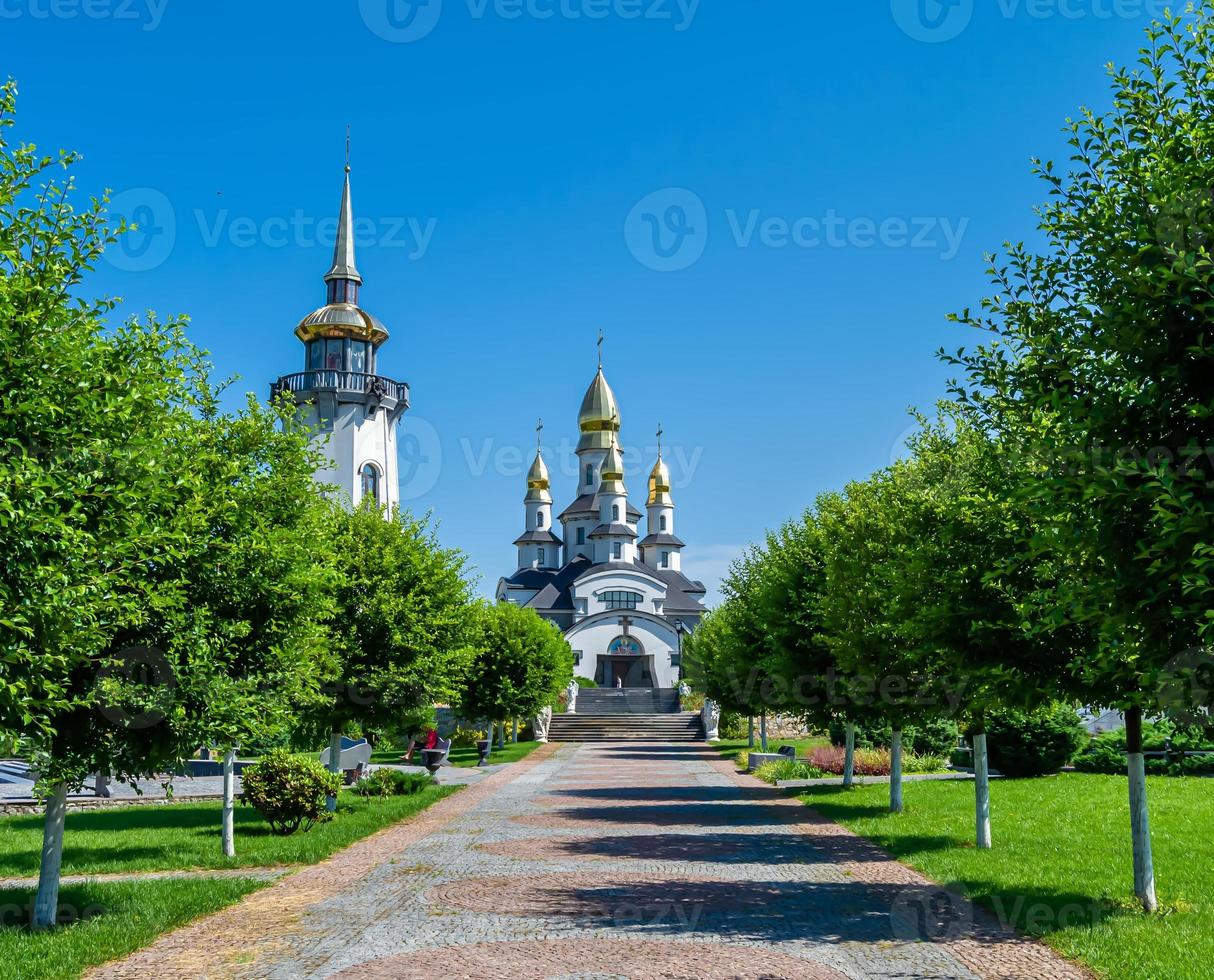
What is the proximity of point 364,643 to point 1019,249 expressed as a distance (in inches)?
606

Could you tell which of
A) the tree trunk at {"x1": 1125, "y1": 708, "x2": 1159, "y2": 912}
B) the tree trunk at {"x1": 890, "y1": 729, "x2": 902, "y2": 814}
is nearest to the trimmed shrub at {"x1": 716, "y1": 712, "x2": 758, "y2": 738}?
the tree trunk at {"x1": 890, "y1": 729, "x2": 902, "y2": 814}

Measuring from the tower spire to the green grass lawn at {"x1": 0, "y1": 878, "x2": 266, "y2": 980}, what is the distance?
137 feet

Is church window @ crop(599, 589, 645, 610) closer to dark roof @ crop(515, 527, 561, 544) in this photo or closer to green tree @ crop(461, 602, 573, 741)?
dark roof @ crop(515, 527, 561, 544)

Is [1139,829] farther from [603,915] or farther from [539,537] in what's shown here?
[539,537]

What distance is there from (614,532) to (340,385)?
4093 cm

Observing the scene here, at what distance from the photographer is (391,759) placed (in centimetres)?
4391

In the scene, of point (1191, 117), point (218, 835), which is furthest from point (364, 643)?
point (1191, 117)

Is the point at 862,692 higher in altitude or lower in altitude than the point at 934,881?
higher

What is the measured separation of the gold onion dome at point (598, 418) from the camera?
95062mm

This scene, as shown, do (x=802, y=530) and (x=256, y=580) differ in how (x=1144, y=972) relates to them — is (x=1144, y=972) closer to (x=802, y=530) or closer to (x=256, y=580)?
(x=256, y=580)

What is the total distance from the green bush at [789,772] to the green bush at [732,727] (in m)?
22.3

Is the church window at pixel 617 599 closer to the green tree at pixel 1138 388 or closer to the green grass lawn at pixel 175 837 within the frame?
the green grass lawn at pixel 175 837

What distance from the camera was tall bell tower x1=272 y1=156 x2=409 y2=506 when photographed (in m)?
50.8

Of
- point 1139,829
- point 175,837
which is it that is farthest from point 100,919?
point 1139,829
